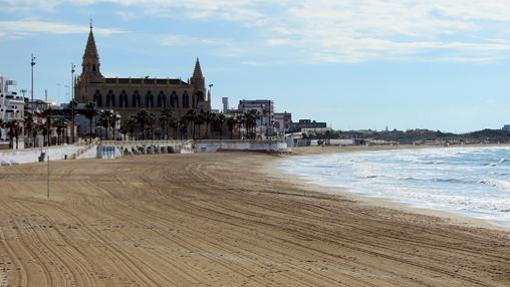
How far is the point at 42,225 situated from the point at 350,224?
355 inches

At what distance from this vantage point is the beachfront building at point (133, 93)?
164 meters

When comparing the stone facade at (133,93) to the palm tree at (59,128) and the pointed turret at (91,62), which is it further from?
the palm tree at (59,128)

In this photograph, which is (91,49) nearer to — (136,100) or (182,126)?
(136,100)

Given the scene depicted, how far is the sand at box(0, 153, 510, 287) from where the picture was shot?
1489 centimetres

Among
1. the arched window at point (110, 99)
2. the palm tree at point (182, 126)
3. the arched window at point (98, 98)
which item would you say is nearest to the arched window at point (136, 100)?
the arched window at point (110, 99)

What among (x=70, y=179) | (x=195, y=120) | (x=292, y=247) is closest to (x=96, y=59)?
(x=195, y=120)

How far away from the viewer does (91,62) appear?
6570 inches

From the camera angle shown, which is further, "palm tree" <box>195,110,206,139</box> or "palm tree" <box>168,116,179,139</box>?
"palm tree" <box>168,116,179,139</box>

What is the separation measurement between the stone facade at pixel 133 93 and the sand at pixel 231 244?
132m

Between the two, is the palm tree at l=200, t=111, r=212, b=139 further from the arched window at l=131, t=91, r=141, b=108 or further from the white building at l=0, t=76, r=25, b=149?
the white building at l=0, t=76, r=25, b=149

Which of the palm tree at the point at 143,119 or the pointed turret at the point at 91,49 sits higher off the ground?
the pointed turret at the point at 91,49

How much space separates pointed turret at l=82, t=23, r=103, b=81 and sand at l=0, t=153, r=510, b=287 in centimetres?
13585

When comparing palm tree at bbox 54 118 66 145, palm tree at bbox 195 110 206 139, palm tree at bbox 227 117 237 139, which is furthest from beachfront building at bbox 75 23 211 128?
palm tree at bbox 54 118 66 145

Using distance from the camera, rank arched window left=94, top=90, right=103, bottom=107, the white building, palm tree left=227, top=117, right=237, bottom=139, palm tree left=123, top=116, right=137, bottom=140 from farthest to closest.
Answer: arched window left=94, top=90, right=103, bottom=107
palm tree left=227, top=117, right=237, bottom=139
palm tree left=123, top=116, right=137, bottom=140
the white building
